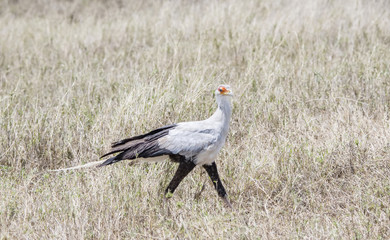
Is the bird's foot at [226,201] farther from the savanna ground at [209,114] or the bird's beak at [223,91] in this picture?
the bird's beak at [223,91]

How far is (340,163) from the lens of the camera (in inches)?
174

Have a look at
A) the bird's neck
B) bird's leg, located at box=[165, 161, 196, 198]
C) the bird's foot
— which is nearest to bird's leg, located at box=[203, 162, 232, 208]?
the bird's foot

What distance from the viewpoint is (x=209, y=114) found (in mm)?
5344

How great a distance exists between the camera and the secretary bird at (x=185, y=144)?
3.84 metres

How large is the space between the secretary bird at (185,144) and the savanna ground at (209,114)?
0.28 metres

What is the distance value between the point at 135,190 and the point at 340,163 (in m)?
1.77

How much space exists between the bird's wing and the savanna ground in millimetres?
441

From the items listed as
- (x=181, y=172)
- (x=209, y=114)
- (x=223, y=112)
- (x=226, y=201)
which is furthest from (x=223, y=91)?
(x=209, y=114)

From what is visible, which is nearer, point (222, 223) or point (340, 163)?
point (222, 223)

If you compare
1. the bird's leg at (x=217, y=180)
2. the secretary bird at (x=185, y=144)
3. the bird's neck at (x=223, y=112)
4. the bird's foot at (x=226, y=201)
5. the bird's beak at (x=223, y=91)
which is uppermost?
the bird's beak at (x=223, y=91)

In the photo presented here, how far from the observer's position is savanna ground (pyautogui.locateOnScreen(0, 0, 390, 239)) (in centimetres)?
375

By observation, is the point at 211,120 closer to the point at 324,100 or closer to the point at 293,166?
the point at 293,166

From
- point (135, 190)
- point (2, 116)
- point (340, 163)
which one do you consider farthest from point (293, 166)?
point (2, 116)

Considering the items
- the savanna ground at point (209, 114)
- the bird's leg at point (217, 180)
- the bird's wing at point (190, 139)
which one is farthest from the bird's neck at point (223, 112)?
the savanna ground at point (209, 114)
